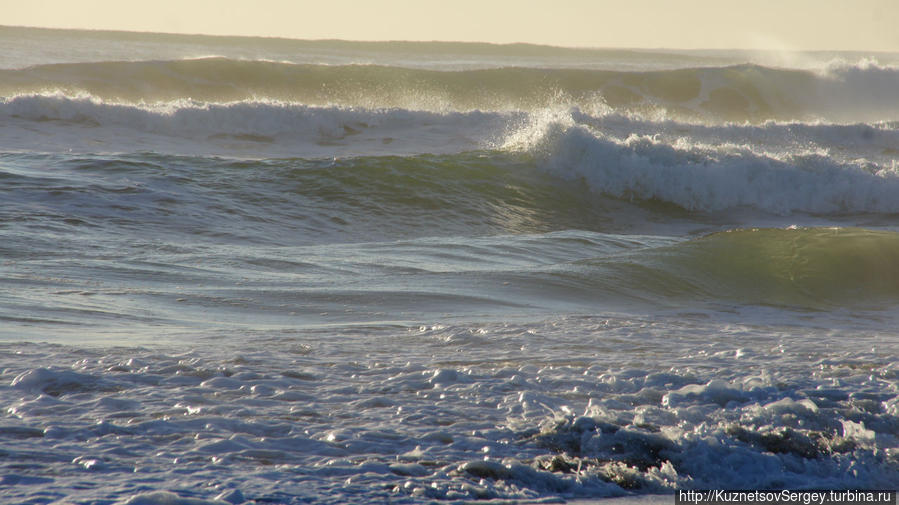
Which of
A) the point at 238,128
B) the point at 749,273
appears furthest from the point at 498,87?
the point at 749,273

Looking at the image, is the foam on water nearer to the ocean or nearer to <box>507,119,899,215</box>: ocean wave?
the ocean

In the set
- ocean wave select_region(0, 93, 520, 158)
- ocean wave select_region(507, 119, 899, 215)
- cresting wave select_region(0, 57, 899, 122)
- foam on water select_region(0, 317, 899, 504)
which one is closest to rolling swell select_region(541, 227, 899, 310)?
foam on water select_region(0, 317, 899, 504)

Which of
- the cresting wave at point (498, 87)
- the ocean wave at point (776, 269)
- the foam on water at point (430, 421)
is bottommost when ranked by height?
the ocean wave at point (776, 269)

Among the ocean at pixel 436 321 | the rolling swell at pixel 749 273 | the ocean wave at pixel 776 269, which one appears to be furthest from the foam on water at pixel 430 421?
the ocean wave at pixel 776 269

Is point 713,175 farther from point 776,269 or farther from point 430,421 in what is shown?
point 430,421

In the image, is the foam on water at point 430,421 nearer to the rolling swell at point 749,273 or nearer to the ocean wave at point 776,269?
the rolling swell at point 749,273

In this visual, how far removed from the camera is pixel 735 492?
8.08 ft

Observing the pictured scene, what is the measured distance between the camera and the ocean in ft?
8.33

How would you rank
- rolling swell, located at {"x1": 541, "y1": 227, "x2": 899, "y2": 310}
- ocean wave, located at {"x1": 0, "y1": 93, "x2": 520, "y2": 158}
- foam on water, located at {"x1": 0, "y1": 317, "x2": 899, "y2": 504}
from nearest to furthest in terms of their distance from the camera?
foam on water, located at {"x1": 0, "y1": 317, "x2": 899, "y2": 504} < rolling swell, located at {"x1": 541, "y1": 227, "x2": 899, "y2": 310} < ocean wave, located at {"x1": 0, "y1": 93, "x2": 520, "y2": 158}

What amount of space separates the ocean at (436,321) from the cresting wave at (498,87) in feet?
24.8

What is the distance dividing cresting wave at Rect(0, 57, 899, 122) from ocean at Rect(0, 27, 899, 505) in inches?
298

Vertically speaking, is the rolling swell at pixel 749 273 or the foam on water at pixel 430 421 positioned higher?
the foam on water at pixel 430 421

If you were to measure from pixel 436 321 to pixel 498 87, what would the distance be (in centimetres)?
2357

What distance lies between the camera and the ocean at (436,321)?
8.33ft
